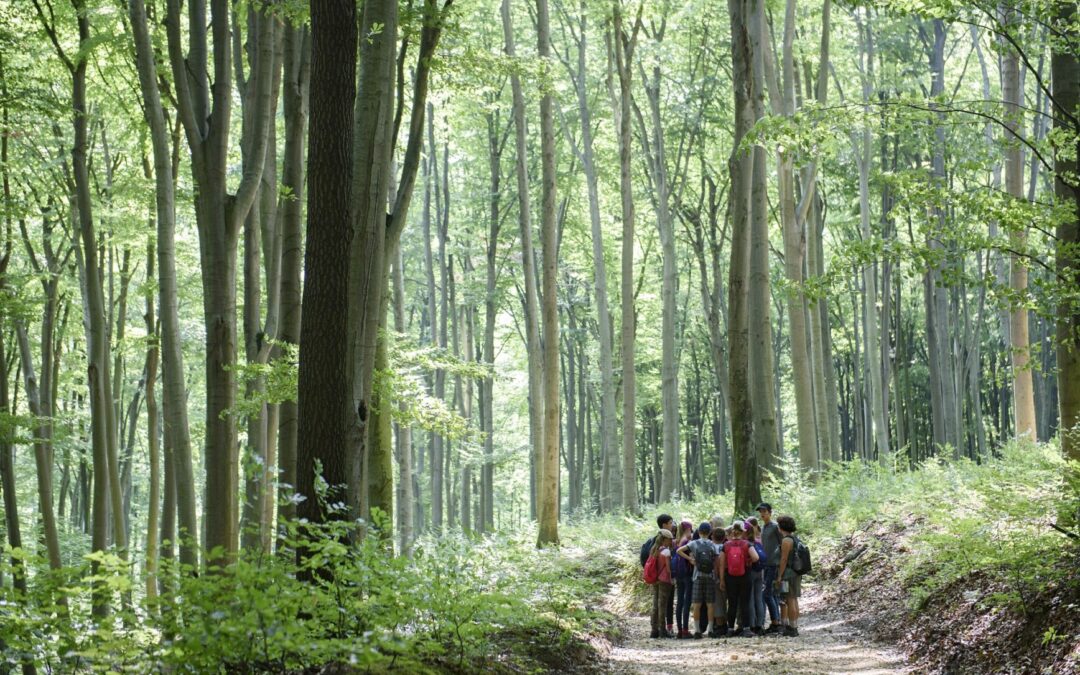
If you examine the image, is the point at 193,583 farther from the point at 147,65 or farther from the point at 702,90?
the point at 702,90

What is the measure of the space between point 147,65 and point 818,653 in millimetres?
8869

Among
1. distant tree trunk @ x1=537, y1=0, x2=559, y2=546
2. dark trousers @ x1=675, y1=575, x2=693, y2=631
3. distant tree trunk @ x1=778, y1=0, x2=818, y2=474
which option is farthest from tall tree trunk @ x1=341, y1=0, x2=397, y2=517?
distant tree trunk @ x1=778, y1=0, x2=818, y2=474

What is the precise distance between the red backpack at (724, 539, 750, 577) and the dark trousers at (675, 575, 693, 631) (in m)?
0.72

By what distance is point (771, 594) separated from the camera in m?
11.2

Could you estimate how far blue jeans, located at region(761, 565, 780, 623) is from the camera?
11.2 meters

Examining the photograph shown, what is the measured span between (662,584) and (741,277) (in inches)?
210

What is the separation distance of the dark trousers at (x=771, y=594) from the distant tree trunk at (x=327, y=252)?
5511 mm

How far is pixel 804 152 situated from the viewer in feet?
30.9

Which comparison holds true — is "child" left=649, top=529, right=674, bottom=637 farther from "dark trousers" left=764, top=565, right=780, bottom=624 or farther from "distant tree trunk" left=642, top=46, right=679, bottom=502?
"distant tree trunk" left=642, top=46, right=679, bottom=502

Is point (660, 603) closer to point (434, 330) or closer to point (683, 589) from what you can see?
point (683, 589)

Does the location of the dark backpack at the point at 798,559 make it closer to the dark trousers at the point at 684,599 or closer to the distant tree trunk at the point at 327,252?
the dark trousers at the point at 684,599

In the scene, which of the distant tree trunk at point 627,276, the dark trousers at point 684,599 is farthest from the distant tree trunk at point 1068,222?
the distant tree trunk at point 627,276

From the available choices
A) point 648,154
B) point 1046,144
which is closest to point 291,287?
point 1046,144

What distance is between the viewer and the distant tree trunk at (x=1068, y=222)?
8227 millimetres
